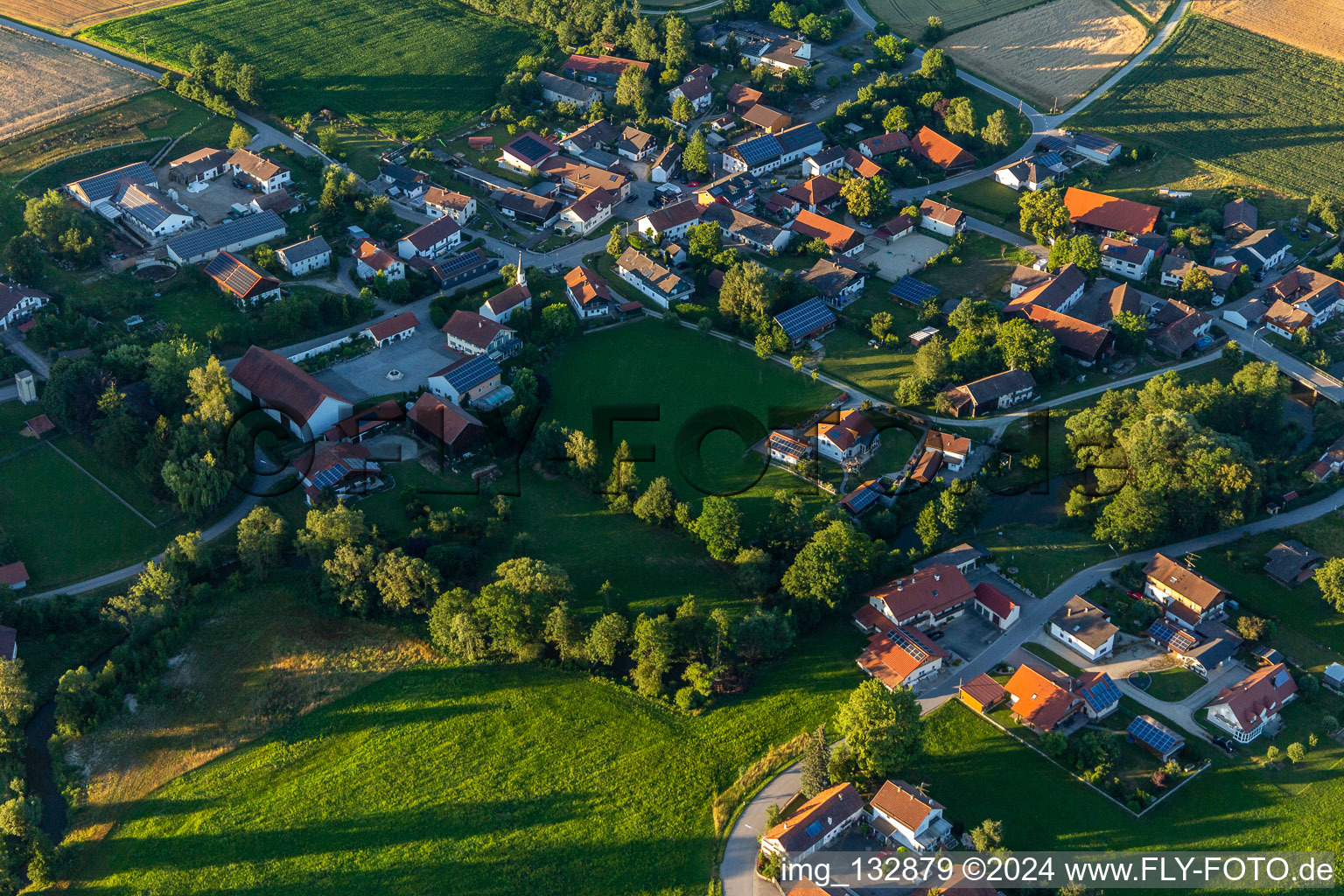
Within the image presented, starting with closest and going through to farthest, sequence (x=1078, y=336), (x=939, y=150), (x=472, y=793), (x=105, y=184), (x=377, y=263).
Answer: (x=472, y=793), (x=1078, y=336), (x=377, y=263), (x=105, y=184), (x=939, y=150)

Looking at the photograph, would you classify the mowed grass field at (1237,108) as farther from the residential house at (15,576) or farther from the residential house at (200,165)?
the residential house at (15,576)

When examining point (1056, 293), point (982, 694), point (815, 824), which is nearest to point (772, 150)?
point (1056, 293)

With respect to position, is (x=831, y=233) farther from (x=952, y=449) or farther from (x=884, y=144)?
(x=952, y=449)

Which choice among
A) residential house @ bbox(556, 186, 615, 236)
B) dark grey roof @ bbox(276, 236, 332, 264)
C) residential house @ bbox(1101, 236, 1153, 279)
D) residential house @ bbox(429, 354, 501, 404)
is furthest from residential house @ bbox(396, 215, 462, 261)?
residential house @ bbox(1101, 236, 1153, 279)

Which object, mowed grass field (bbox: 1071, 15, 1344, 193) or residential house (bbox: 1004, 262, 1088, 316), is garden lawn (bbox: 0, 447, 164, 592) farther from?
mowed grass field (bbox: 1071, 15, 1344, 193)

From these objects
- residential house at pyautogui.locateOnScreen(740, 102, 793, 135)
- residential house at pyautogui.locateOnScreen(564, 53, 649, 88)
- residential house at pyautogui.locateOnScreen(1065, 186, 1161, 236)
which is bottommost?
residential house at pyautogui.locateOnScreen(1065, 186, 1161, 236)

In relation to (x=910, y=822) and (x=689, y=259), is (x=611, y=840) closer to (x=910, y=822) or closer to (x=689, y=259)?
(x=910, y=822)

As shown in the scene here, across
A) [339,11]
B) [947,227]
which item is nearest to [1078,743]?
[947,227]
